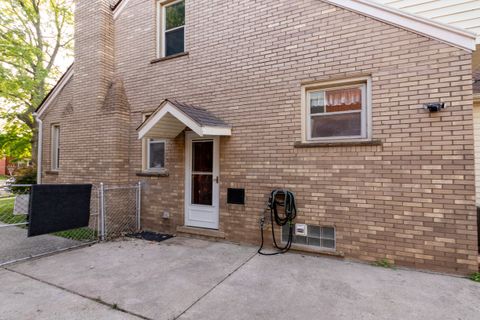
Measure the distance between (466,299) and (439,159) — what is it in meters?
1.86

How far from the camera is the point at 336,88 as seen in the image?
453 cm

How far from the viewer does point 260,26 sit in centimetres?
508

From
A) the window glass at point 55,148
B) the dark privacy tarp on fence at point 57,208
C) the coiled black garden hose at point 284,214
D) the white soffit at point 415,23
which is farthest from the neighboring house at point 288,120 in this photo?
the window glass at point 55,148

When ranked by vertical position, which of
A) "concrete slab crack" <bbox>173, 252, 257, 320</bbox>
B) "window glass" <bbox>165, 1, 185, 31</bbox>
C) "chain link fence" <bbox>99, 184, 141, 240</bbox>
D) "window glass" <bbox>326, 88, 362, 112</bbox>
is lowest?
"concrete slab crack" <bbox>173, 252, 257, 320</bbox>

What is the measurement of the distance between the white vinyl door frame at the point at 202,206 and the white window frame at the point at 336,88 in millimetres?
1895

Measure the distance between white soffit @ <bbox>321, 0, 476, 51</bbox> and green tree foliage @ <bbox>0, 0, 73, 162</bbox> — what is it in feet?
50.5

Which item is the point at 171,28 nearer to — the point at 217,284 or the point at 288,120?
the point at 288,120

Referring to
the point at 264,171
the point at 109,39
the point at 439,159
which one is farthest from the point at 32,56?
the point at 439,159

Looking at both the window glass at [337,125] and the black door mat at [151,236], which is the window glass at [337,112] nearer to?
Answer: the window glass at [337,125]

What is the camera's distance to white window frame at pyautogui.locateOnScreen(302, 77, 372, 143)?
4.23 meters

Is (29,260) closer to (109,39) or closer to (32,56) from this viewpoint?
(109,39)

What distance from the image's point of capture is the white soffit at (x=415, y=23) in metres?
3.65

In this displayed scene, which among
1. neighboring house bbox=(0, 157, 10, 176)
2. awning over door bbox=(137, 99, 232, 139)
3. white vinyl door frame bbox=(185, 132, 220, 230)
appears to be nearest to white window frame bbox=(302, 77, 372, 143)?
awning over door bbox=(137, 99, 232, 139)

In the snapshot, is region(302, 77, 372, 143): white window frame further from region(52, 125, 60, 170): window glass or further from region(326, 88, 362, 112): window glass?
region(52, 125, 60, 170): window glass
